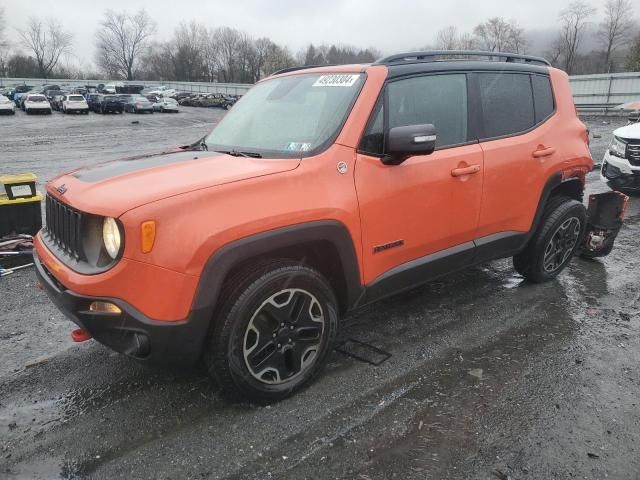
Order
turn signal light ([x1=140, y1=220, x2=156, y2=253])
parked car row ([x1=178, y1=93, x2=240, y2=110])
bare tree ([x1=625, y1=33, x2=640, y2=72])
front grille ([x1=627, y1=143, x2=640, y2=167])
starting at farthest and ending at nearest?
bare tree ([x1=625, y1=33, x2=640, y2=72])
parked car row ([x1=178, y1=93, x2=240, y2=110])
front grille ([x1=627, y1=143, x2=640, y2=167])
turn signal light ([x1=140, y1=220, x2=156, y2=253])

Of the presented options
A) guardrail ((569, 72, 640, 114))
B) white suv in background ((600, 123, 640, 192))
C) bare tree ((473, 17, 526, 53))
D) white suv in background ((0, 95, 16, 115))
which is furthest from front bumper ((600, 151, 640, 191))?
bare tree ((473, 17, 526, 53))

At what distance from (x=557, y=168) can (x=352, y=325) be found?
218 cm

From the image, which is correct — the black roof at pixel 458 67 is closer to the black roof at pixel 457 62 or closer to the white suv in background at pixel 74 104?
the black roof at pixel 457 62

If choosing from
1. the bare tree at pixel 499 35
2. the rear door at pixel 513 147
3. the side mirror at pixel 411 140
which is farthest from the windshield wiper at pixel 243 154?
the bare tree at pixel 499 35

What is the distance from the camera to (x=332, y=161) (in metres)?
2.87

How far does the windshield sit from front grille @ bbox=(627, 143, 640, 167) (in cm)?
664

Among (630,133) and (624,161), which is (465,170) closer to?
(624,161)

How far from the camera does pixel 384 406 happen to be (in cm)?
287

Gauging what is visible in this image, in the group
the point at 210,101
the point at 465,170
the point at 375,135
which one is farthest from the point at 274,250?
the point at 210,101

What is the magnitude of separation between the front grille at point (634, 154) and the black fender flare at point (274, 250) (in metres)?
6.95

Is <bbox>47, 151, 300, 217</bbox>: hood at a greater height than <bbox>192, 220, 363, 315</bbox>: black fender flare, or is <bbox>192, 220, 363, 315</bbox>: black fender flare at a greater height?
<bbox>47, 151, 300, 217</bbox>: hood

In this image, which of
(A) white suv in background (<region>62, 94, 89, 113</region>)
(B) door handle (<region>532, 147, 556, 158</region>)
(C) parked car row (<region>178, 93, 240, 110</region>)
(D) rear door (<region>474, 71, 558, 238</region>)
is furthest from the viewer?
(C) parked car row (<region>178, 93, 240, 110</region>)

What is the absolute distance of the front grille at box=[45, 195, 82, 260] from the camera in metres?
2.56

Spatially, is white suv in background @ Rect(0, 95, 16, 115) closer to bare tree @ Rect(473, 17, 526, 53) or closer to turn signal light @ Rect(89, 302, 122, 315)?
turn signal light @ Rect(89, 302, 122, 315)
